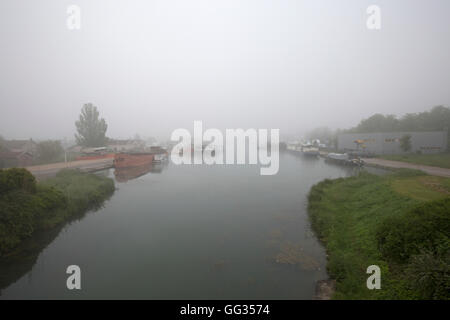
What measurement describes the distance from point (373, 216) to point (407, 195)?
2.42 metres

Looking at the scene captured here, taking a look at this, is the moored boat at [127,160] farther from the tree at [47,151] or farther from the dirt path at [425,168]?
the dirt path at [425,168]

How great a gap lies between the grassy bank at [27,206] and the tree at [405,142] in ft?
138

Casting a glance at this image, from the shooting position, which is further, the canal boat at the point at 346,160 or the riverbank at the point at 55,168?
the canal boat at the point at 346,160

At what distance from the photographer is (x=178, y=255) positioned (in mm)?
8555

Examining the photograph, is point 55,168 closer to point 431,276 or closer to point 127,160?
point 127,160

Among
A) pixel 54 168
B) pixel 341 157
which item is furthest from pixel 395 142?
pixel 54 168

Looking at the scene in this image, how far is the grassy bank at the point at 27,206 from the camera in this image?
8688 mm

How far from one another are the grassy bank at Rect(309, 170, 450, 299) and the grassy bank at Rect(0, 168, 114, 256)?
43.7 feet

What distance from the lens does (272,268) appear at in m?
7.43

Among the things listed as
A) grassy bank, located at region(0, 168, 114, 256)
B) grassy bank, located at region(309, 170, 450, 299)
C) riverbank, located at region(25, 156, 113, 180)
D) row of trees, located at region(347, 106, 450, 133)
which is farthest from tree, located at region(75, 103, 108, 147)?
row of trees, located at region(347, 106, 450, 133)

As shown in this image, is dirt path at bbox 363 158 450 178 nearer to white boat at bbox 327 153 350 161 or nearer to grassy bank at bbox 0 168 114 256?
white boat at bbox 327 153 350 161

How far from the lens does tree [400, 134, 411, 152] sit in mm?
30391

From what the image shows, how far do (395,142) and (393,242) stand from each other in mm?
37063

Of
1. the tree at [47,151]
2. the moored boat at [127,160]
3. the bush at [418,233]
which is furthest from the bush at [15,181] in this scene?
the tree at [47,151]
